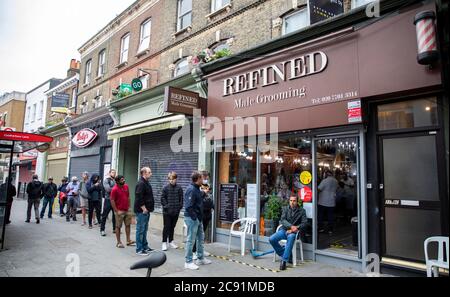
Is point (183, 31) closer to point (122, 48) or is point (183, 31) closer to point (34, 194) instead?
point (122, 48)

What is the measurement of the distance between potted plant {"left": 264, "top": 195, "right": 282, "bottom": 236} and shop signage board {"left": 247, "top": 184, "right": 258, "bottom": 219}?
1.06 ft

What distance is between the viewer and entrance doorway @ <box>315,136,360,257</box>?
256 inches

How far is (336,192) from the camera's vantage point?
6.94 metres

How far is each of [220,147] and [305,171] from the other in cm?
276

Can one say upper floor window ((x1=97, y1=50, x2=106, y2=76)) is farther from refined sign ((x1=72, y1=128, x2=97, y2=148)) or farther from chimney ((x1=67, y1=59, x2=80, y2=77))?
chimney ((x1=67, y1=59, x2=80, y2=77))

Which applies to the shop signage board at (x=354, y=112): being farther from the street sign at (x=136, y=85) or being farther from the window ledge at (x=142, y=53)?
the window ledge at (x=142, y=53)

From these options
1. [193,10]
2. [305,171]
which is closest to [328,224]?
[305,171]

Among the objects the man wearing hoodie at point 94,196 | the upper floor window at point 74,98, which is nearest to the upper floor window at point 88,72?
the upper floor window at point 74,98

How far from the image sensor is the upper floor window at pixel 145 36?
48.1 feet

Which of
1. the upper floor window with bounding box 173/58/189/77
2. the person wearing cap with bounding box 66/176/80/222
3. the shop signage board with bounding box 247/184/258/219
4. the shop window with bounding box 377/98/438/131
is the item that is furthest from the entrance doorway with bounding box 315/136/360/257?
the person wearing cap with bounding box 66/176/80/222

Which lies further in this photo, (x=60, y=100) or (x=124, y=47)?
(x=60, y=100)

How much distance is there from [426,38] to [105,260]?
23.7 feet

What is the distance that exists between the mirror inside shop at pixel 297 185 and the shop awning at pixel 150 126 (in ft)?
6.12

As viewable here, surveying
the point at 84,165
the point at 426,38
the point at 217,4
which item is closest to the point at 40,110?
the point at 84,165
